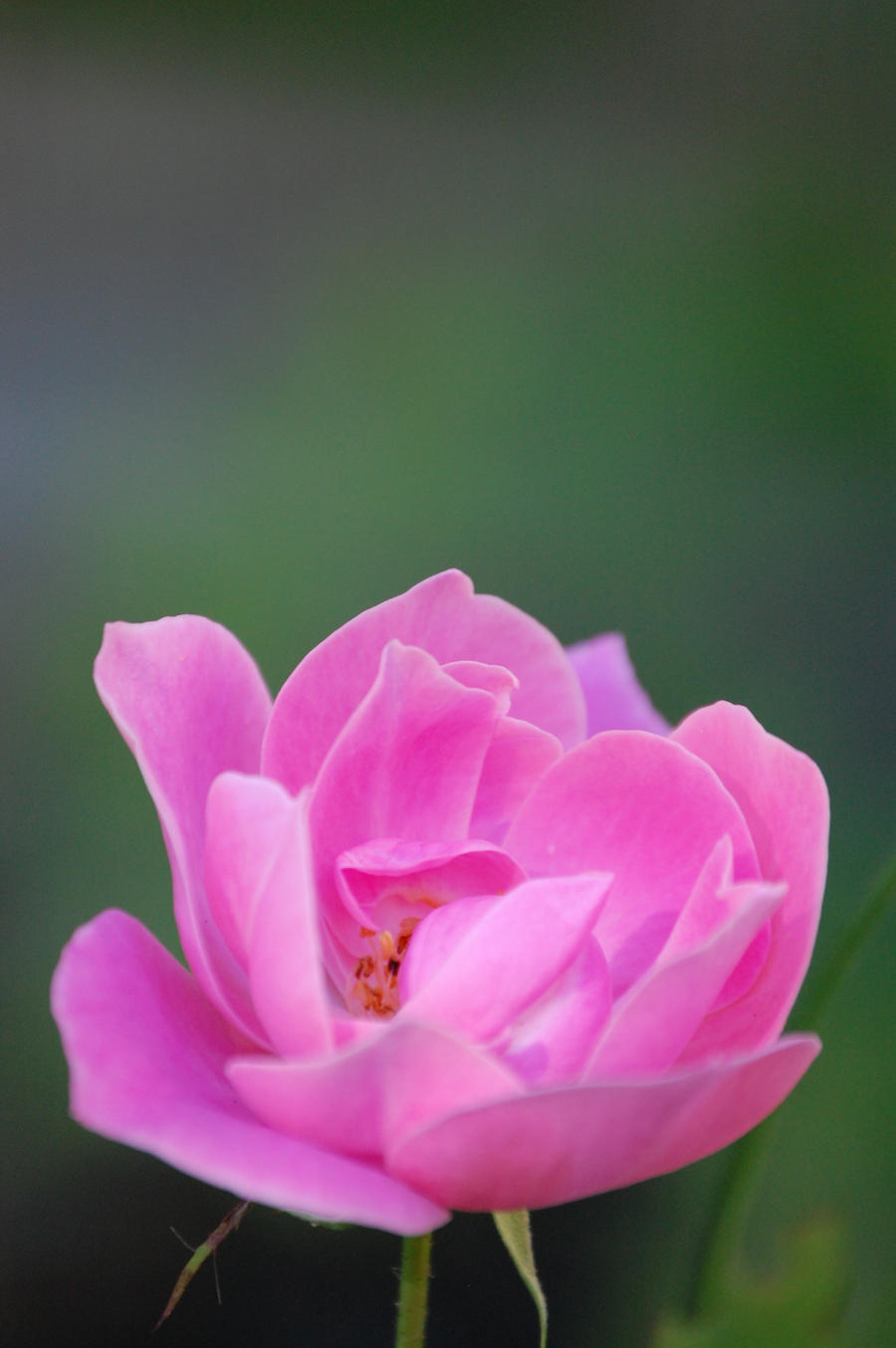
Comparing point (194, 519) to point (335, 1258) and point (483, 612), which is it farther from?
point (483, 612)

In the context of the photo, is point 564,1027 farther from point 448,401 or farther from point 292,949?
point 448,401

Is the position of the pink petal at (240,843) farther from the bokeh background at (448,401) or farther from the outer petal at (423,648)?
the bokeh background at (448,401)

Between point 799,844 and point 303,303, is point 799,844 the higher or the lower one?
the lower one

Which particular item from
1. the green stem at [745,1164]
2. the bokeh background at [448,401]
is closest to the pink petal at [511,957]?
the green stem at [745,1164]

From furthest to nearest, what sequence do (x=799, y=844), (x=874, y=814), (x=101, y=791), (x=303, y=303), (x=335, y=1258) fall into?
(x=303, y=303) < (x=874, y=814) < (x=101, y=791) < (x=335, y=1258) < (x=799, y=844)

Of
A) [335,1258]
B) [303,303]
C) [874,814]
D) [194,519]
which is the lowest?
[335,1258]

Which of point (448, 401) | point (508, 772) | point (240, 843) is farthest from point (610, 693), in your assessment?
point (448, 401)

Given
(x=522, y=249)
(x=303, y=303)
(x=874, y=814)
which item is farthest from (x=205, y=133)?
(x=874, y=814)
